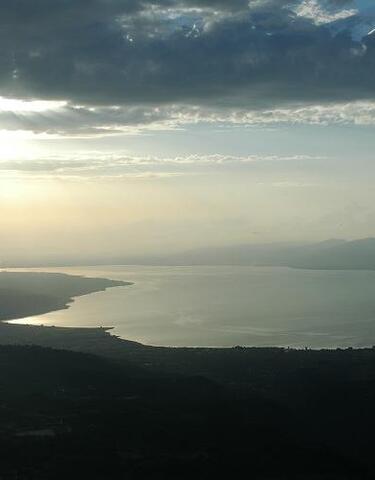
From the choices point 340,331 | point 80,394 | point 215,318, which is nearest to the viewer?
point 80,394

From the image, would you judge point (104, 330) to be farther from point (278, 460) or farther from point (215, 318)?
point (278, 460)

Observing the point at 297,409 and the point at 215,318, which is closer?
the point at 297,409

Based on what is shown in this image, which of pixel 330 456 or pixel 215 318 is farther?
pixel 215 318

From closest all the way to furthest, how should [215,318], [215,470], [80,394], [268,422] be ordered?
[215,470] → [268,422] → [80,394] → [215,318]

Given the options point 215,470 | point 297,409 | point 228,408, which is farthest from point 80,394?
point 215,470

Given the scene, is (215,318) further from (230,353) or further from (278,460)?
(278,460)

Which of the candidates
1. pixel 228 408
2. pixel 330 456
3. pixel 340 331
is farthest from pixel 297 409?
pixel 340 331
